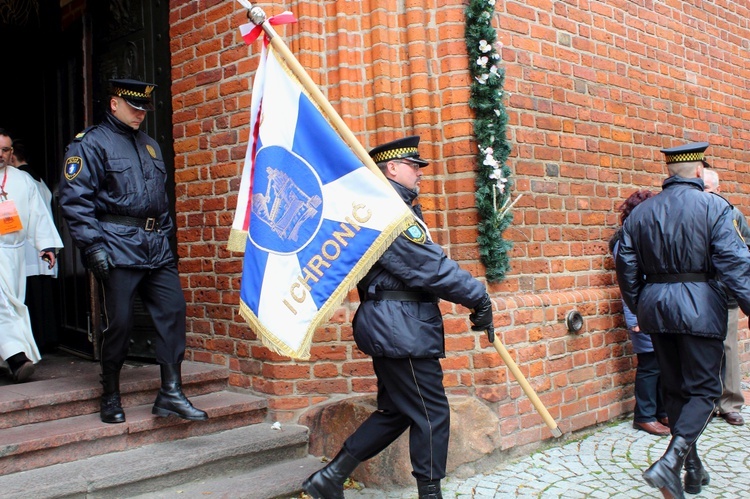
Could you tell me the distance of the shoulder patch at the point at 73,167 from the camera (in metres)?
3.97

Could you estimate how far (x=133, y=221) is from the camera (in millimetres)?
4184

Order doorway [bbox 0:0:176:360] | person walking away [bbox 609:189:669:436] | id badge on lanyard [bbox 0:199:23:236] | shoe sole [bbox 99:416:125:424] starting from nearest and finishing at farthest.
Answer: shoe sole [bbox 99:416:125:424] → id badge on lanyard [bbox 0:199:23:236] → person walking away [bbox 609:189:669:436] → doorway [bbox 0:0:176:360]

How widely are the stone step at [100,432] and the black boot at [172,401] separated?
10 centimetres

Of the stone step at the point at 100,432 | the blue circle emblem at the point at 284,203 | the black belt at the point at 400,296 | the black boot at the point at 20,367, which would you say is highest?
the blue circle emblem at the point at 284,203

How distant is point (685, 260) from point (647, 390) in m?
1.57

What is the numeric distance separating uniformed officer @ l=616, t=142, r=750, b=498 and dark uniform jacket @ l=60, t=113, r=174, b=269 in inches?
113

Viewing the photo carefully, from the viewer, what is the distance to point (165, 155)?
567 centimetres

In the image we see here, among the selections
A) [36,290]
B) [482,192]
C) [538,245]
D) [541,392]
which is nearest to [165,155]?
[36,290]

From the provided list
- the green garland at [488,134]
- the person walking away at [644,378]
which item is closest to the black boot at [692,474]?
the person walking away at [644,378]

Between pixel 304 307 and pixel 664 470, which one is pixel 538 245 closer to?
pixel 664 470

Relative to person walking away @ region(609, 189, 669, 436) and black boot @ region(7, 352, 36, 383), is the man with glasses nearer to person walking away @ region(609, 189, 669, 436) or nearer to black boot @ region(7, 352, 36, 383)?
black boot @ region(7, 352, 36, 383)

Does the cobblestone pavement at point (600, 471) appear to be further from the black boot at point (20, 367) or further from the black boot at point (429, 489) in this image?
the black boot at point (20, 367)

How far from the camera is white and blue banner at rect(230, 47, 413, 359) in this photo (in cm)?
345

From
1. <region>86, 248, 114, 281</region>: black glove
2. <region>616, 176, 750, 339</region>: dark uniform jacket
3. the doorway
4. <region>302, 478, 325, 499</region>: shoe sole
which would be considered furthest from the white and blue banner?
the doorway
